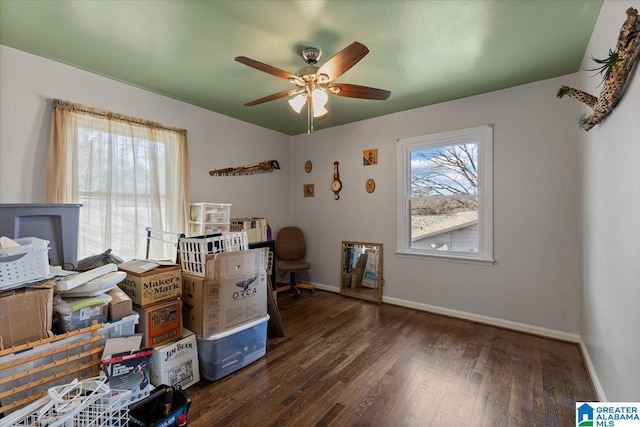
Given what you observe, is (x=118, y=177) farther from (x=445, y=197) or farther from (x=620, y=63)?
(x=620, y=63)

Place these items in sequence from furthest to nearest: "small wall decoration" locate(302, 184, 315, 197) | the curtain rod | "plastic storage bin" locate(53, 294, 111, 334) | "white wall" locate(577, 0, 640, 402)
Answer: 1. "small wall decoration" locate(302, 184, 315, 197)
2. the curtain rod
3. "plastic storage bin" locate(53, 294, 111, 334)
4. "white wall" locate(577, 0, 640, 402)

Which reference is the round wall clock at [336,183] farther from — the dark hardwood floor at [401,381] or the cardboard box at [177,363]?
the cardboard box at [177,363]

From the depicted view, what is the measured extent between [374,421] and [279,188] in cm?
359

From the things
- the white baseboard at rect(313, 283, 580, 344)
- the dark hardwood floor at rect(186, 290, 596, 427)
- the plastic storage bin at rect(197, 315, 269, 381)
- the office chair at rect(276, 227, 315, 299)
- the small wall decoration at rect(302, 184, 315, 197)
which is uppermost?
the small wall decoration at rect(302, 184, 315, 197)

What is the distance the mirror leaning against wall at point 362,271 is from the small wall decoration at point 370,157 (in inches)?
46.0

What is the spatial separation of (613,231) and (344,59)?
1902mm

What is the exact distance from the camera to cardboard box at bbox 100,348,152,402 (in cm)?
153

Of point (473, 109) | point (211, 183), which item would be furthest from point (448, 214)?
point (211, 183)

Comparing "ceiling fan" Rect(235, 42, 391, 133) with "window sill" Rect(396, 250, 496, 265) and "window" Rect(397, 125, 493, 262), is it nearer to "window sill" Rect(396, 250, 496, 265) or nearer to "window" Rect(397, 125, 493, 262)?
"window" Rect(397, 125, 493, 262)

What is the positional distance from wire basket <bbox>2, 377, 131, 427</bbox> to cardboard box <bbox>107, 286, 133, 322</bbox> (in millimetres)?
373

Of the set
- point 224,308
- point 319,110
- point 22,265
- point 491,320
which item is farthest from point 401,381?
point 22,265

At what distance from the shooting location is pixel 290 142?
15.9 feet

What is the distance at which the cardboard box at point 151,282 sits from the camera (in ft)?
6.32

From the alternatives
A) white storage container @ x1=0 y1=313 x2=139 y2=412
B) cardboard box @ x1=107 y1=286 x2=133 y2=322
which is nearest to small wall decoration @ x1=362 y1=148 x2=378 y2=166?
cardboard box @ x1=107 y1=286 x2=133 y2=322
